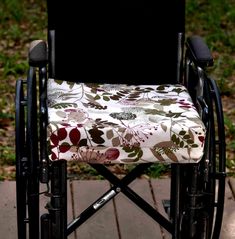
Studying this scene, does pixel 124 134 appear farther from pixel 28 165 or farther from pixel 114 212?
pixel 114 212

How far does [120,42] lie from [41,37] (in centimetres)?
248

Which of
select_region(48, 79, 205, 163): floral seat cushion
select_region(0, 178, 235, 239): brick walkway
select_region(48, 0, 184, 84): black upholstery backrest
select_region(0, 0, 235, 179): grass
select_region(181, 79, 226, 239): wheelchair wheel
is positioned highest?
select_region(48, 0, 184, 84): black upholstery backrest

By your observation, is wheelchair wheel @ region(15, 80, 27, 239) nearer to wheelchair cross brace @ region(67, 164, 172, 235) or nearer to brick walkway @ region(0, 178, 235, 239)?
wheelchair cross brace @ region(67, 164, 172, 235)

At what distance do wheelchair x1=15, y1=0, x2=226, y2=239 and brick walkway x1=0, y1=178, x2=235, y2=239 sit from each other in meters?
0.19

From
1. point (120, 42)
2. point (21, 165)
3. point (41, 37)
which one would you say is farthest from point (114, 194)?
point (41, 37)

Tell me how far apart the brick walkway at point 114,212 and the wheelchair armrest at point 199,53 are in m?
0.79

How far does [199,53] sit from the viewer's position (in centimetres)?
297

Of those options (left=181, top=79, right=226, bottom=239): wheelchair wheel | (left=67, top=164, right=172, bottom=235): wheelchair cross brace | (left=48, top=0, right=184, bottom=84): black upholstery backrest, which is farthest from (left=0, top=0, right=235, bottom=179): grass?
(left=181, top=79, right=226, bottom=239): wheelchair wheel

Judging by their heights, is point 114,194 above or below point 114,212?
above

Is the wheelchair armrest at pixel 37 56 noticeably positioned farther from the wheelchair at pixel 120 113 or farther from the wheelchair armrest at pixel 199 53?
the wheelchair armrest at pixel 199 53

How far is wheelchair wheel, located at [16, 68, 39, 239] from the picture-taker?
8.83ft

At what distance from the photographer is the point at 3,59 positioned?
17.9 feet

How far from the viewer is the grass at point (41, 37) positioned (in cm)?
443

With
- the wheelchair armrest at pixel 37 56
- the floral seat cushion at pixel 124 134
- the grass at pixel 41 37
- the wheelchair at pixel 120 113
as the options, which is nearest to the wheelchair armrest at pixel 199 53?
the wheelchair at pixel 120 113
